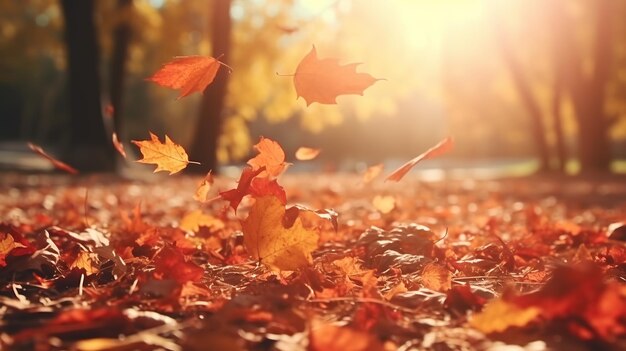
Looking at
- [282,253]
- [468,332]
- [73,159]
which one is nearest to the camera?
[468,332]

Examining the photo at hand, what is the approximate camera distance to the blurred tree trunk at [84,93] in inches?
412

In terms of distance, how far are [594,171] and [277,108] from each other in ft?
27.8

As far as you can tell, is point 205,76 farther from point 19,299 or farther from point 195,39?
point 195,39

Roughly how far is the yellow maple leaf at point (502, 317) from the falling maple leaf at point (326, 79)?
0.63 m

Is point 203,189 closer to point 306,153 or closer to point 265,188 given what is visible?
point 265,188

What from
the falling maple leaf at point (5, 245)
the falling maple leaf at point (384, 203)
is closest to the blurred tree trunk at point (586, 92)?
the falling maple leaf at point (384, 203)

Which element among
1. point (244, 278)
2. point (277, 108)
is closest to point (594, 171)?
point (277, 108)

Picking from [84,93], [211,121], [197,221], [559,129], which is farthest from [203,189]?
[559,129]

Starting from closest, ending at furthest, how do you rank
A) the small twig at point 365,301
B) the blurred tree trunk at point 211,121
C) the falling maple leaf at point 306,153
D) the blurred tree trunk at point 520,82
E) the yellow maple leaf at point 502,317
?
1. the yellow maple leaf at point 502,317
2. the small twig at point 365,301
3. the falling maple leaf at point 306,153
4. the blurred tree trunk at point 211,121
5. the blurred tree trunk at point 520,82

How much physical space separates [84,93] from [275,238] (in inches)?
384

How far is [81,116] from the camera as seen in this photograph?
10.5 metres

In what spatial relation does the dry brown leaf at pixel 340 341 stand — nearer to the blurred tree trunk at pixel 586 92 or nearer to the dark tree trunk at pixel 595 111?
the dark tree trunk at pixel 595 111

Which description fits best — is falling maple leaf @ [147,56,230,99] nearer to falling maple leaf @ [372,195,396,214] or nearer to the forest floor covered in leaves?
the forest floor covered in leaves

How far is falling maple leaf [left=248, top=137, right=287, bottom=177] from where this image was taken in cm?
184
